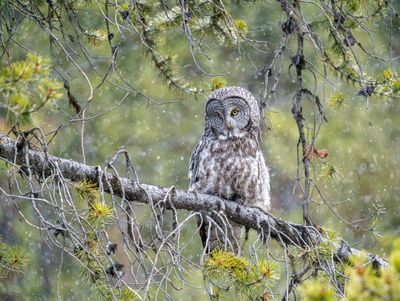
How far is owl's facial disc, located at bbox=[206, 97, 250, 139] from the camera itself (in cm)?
495

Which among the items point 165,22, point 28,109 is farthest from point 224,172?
point 28,109

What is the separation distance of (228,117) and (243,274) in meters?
2.34

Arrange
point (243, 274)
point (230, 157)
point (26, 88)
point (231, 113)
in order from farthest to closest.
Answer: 1. point (231, 113)
2. point (230, 157)
3. point (243, 274)
4. point (26, 88)

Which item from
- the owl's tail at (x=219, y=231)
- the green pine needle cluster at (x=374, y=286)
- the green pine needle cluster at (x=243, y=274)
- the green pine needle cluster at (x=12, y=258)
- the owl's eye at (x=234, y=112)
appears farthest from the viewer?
the owl's eye at (x=234, y=112)

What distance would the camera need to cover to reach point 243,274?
2764mm

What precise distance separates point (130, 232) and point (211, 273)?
315mm

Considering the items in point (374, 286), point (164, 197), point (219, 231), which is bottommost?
point (374, 286)

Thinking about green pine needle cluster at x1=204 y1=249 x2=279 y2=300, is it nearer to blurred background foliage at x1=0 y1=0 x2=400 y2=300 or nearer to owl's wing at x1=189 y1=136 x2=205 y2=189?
owl's wing at x1=189 y1=136 x2=205 y2=189

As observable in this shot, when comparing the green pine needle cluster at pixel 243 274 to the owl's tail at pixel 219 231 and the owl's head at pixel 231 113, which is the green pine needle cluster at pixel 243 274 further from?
the owl's head at pixel 231 113

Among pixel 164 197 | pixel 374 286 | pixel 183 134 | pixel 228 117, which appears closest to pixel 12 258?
pixel 164 197

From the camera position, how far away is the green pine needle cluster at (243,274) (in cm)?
274

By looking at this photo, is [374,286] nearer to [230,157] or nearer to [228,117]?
[230,157]

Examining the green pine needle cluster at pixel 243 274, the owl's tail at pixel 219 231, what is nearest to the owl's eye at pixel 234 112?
the owl's tail at pixel 219 231

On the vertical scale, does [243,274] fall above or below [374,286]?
above
